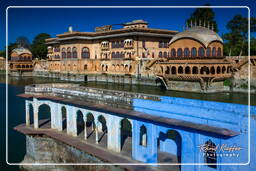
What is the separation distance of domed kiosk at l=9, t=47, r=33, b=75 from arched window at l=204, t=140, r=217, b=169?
71956mm

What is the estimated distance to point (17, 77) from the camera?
75500 mm

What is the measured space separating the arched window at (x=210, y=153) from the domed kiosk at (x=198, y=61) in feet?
83.5

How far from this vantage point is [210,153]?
11.2 m

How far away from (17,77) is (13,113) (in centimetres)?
4727

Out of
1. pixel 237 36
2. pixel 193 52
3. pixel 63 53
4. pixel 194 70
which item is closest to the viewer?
pixel 193 52

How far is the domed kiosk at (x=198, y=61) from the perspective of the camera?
35531 millimetres

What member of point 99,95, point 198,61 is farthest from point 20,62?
point 99,95

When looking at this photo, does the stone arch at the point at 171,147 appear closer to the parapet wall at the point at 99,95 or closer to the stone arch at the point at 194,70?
the parapet wall at the point at 99,95

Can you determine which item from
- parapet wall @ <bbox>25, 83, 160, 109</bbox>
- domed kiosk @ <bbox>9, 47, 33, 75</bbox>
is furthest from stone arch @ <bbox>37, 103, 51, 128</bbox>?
domed kiosk @ <bbox>9, 47, 33, 75</bbox>

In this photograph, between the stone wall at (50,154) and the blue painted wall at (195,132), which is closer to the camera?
the blue painted wall at (195,132)

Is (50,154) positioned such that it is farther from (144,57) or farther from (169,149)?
(144,57)

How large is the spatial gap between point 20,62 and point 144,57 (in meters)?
40.1

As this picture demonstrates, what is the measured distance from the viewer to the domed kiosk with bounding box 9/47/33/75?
76062 millimetres

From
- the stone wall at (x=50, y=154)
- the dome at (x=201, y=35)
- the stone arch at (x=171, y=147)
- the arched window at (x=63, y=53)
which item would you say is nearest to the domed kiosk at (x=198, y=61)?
the dome at (x=201, y=35)
